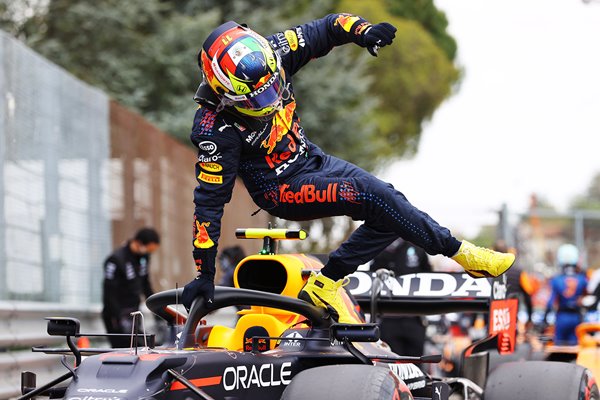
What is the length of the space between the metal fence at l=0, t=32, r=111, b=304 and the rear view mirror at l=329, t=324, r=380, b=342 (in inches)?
189

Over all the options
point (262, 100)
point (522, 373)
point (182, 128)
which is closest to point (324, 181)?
point (262, 100)

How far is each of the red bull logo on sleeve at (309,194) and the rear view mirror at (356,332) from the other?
0.75 m

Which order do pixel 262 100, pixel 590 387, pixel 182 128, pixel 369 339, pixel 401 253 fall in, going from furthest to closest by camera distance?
pixel 182 128
pixel 401 253
pixel 590 387
pixel 262 100
pixel 369 339

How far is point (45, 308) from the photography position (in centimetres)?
1082

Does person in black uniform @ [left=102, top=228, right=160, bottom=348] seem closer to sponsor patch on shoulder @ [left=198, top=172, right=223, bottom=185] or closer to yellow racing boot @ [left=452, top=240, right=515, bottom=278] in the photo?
sponsor patch on shoulder @ [left=198, top=172, right=223, bottom=185]

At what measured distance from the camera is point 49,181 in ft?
38.6

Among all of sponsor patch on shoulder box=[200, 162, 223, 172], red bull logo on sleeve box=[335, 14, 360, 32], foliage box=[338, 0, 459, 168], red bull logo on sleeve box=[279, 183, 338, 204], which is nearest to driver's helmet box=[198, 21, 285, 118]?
sponsor patch on shoulder box=[200, 162, 223, 172]

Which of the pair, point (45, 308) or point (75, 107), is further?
point (75, 107)

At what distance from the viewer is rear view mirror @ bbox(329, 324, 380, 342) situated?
581 centimetres

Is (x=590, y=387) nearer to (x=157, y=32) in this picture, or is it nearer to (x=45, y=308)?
(x=45, y=308)

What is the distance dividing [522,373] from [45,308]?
4.95 m

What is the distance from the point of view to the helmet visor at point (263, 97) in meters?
6.30

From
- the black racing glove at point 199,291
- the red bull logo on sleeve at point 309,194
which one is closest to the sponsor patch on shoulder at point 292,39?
the red bull logo on sleeve at point 309,194

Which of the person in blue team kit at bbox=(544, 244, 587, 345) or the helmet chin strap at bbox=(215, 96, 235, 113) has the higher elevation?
the helmet chin strap at bbox=(215, 96, 235, 113)
